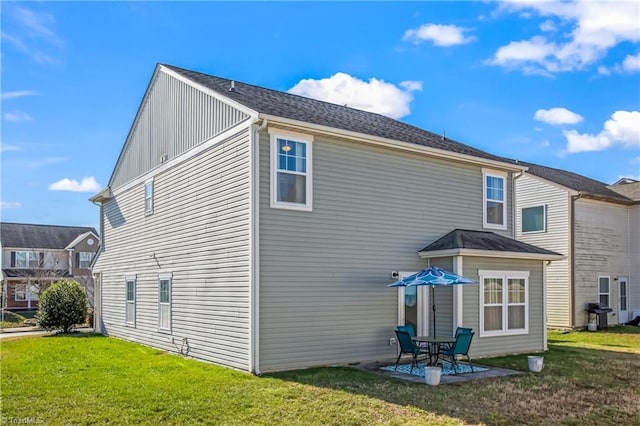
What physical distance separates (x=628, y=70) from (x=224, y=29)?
1377 centimetres

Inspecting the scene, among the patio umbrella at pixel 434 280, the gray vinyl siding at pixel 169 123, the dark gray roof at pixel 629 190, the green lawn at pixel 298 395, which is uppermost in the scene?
the gray vinyl siding at pixel 169 123

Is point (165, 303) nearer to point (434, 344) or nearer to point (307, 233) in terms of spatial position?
point (307, 233)

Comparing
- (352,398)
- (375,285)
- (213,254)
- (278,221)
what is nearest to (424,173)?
(375,285)

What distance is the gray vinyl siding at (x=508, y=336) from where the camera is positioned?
42.9 feet

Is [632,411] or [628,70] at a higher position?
[628,70]

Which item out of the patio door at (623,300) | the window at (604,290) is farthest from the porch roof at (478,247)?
the patio door at (623,300)

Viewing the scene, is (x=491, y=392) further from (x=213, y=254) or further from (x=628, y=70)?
(x=628, y=70)

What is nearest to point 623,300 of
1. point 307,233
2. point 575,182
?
point 575,182

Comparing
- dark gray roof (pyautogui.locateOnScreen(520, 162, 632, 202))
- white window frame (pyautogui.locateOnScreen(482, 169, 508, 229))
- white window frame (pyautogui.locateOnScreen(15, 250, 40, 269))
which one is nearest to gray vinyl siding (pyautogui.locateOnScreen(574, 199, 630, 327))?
dark gray roof (pyautogui.locateOnScreen(520, 162, 632, 202))

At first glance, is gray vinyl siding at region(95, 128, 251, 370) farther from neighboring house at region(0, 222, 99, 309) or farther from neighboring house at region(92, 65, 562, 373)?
neighboring house at region(0, 222, 99, 309)

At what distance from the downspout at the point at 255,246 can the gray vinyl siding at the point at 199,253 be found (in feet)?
0.49

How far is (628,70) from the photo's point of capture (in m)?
18.6

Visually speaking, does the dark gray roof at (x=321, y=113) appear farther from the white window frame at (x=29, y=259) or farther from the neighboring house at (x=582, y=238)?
the white window frame at (x=29, y=259)

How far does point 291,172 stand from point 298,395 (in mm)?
4782
